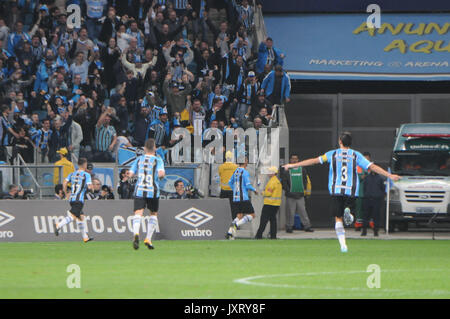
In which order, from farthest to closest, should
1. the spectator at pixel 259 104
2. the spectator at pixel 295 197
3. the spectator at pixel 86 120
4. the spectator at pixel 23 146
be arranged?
the spectator at pixel 295 197 < the spectator at pixel 259 104 < the spectator at pixel 86 120 < the spectator at pixel 23 146

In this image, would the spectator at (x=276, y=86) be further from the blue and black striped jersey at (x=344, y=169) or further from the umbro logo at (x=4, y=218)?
the blue and black striped jersey at (x=344, y=169)

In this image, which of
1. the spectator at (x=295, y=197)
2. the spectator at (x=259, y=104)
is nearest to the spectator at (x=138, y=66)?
the spectator at (x=259, y=104)

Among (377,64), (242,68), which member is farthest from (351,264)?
(377,64)

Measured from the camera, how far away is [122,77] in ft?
102

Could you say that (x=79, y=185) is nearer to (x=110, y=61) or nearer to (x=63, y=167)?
(x=63, y=167)

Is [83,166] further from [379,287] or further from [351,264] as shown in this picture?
[379,287]

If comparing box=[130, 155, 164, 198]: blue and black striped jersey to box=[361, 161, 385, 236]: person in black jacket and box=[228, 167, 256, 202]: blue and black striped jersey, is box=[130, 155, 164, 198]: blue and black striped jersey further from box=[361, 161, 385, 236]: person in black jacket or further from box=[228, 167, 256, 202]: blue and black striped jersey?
box=[361, 161, 385, 236]: person in black jacket

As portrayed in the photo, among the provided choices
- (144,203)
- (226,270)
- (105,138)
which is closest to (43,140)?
(105,138)

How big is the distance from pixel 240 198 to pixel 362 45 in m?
12.1

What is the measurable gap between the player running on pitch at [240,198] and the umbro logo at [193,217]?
2.52 ft

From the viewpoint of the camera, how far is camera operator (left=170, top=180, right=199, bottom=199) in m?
28.4

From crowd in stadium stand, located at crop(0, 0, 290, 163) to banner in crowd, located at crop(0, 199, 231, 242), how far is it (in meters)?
2.89

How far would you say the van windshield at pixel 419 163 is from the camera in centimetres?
3234

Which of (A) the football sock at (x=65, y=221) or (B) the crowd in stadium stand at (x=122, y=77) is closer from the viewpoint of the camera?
(A) the football sock at (x=65, y=221)
